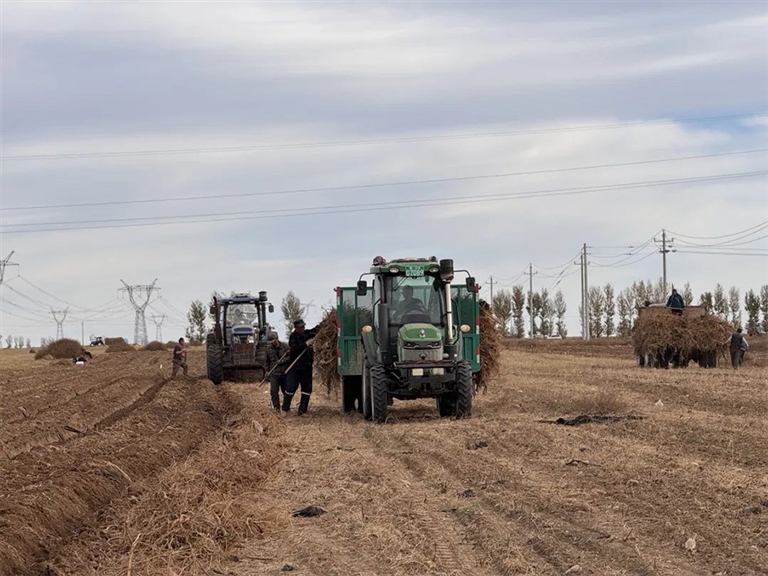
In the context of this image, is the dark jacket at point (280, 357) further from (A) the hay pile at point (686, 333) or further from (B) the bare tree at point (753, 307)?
(B) the bare tree at point (753, 307)

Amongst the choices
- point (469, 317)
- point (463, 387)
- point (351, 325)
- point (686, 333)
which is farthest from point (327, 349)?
point (686, 333)

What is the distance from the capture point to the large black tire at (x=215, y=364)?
97.9 ft

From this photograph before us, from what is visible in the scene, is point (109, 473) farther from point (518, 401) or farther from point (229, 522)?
point (518, 401)

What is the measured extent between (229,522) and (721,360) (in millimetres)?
25874

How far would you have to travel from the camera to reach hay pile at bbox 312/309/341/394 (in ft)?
66.3

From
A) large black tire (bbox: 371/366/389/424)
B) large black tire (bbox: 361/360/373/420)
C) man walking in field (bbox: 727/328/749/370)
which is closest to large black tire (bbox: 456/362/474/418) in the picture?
large black tire (bbox: 371/366/389/424)

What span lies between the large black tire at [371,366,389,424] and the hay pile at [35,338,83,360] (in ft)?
180

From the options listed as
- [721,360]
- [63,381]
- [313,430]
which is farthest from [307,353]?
[63,381]

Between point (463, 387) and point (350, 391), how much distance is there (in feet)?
11.5

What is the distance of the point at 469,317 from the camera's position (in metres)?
18.0

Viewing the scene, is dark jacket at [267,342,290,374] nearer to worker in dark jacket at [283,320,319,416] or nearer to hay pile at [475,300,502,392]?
worker in dark jacket at [283,320,319,416]

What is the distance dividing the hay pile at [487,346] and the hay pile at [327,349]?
110 inches

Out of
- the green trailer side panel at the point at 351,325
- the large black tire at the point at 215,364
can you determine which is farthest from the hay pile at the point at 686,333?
the green trailer side panel at the point at 351,325

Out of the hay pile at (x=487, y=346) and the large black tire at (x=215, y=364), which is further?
the large black tire at (x=215, y=364)
